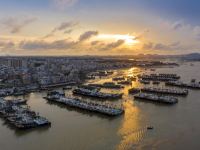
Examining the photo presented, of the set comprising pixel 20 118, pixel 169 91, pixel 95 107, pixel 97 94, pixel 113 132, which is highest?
pixel 169 91

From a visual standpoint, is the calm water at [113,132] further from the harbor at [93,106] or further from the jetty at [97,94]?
Answer: the jetty at [97,94]

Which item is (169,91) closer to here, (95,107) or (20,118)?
(95,107)

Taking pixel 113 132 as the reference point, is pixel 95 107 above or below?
above

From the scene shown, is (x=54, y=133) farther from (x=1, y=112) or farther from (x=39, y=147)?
(x=1, y=112)

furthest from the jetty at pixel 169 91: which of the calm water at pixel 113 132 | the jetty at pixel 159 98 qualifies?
the calm water at pixel 113 132

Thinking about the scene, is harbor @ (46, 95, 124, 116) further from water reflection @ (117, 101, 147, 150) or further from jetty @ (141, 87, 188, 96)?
jetty @ (141, 87, 188, 96)

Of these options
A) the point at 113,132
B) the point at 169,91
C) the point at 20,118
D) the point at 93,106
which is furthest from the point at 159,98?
the point at 20,118

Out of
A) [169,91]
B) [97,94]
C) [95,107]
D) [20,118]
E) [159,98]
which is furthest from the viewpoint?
[169,91]

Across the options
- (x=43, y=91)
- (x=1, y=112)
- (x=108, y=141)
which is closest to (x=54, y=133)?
(x=108, y=141)
